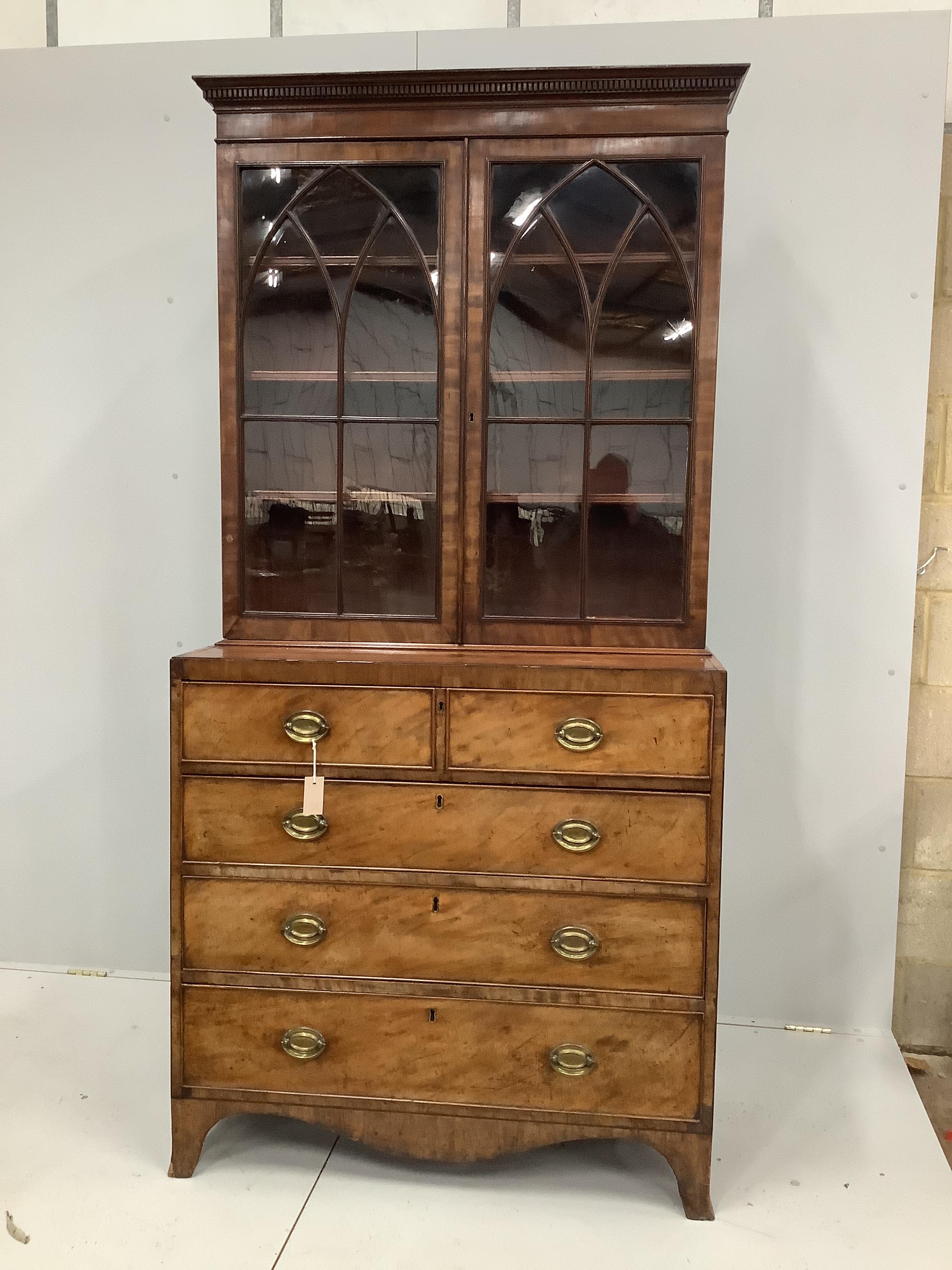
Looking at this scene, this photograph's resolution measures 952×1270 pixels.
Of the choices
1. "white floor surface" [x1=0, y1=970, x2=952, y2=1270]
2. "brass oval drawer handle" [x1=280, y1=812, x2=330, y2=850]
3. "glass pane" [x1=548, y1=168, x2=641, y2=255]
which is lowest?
"white floor surface" [x1=0, y1=970, x2=952, y2=1270]

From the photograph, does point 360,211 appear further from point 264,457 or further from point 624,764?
point 624,764

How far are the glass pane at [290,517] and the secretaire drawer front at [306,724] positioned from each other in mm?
241

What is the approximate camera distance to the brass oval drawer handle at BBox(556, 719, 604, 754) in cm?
180

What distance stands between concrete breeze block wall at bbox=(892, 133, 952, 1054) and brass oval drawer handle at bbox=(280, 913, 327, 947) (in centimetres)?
164

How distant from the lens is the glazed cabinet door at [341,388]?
6.28 ft

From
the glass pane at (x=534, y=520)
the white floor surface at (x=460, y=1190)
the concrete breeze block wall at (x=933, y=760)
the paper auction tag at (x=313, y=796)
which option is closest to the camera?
the white floor surface at (x=460, y=1190)

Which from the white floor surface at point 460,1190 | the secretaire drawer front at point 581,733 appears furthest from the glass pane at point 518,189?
the white floor surface at point 460,1190

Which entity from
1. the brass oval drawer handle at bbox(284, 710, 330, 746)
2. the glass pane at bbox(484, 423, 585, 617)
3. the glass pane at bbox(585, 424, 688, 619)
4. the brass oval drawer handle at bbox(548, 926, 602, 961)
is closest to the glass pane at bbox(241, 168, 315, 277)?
the glass pane at bbox(484, 423, 585, 617)

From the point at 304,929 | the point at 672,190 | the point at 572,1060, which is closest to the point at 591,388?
the point at 672,190

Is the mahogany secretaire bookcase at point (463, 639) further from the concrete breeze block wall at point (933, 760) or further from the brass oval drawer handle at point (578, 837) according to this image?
the concrete breeze block wall at point (933, 760)

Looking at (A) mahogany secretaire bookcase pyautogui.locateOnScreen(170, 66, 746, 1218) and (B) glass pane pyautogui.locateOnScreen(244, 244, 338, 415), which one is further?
(B) glass pane pyautogui.locateOnScreen(244, 244, 338, 415)

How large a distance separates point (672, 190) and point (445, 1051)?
5.84 ft

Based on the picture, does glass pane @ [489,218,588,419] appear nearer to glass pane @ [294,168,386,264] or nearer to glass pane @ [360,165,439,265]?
glass pane @ [360,165,439,265]

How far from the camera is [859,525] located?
8.00ft
